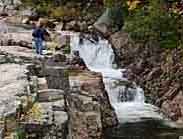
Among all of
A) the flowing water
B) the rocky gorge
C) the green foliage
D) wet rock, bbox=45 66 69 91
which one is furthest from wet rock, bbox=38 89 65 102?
the green foliage

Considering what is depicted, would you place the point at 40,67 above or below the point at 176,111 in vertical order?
above

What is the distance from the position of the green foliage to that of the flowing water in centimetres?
194

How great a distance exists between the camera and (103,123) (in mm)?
16172

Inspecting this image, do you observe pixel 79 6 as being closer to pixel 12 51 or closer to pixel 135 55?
pixel 135 55

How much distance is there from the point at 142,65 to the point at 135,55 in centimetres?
113

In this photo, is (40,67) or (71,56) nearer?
(40,67)

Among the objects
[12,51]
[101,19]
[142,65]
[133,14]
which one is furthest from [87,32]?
[12,51]

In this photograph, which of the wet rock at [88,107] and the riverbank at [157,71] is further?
the riverbank at [157,71]

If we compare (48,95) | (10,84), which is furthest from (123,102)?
(10,84)

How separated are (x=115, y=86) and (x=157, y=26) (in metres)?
2.73

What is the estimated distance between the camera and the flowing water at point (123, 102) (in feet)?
53.6

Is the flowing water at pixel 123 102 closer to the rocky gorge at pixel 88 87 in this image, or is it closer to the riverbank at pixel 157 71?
the rocky gorge at pixel 88 87

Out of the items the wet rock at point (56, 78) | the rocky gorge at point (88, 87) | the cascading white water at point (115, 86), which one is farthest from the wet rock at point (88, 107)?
the cascading white water at point (115, 86)

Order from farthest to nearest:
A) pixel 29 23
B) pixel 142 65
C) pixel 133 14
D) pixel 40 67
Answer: pixel 29 23
pixel 133 14
pixel 142 65
pixel 40 67
